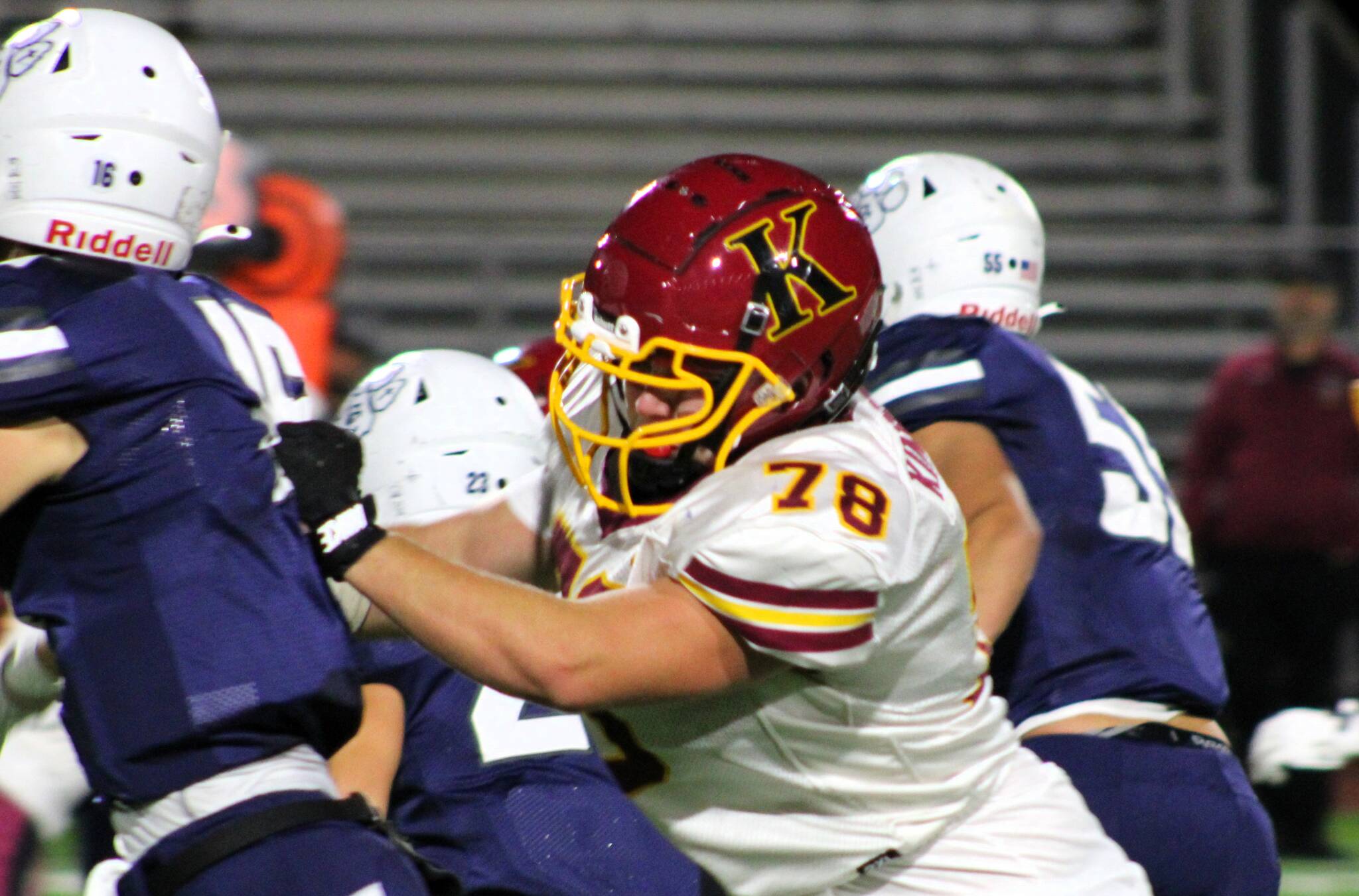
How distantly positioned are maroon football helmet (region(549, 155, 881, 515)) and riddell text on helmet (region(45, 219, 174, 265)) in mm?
557

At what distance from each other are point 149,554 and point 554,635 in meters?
0.55

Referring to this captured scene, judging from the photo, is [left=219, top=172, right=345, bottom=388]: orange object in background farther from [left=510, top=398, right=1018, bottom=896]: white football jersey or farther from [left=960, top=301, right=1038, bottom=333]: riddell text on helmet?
[left=510, top=398, right=1018, bottom=896]: white football jersey

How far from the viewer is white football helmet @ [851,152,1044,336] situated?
3.32 meters

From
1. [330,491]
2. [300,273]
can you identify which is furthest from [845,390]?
[300,273]

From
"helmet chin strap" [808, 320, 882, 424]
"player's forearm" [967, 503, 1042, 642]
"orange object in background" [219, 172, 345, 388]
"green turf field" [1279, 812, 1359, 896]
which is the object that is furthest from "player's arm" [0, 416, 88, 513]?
"green turf field" [1279, 812, 1359, 896]

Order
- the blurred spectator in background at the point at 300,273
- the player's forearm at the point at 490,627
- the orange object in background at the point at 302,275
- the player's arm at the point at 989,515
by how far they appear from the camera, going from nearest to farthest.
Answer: the player's forearm at the point at 490,627, the player's arm at the point at 989,515, the blurred spectator in background at the point at 300,273, the orange object in background at the point at 302,275

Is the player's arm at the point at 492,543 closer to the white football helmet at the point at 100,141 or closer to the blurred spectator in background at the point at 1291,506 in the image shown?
the white football helmet at the point at 100,141

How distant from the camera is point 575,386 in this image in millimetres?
2527

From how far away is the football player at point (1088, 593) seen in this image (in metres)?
2.72

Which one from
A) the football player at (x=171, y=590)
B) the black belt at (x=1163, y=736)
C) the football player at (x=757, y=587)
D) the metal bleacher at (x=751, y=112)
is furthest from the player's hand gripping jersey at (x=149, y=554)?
the metal bleacher at (x=751, y=112)

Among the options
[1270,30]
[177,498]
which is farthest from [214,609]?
[1270,30]

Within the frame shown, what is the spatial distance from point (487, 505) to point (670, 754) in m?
0.65

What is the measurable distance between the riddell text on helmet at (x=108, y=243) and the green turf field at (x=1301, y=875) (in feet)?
11.3

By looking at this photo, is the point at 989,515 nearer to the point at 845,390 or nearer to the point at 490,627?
the point at 845,390
